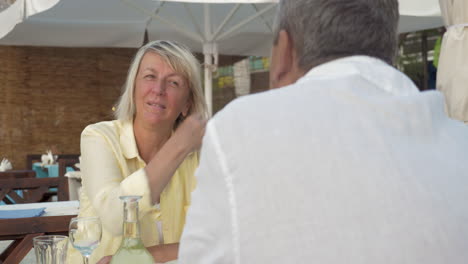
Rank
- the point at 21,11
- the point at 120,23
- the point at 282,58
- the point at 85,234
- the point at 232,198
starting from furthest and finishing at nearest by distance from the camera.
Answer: the point at 120,23
the point at 21,11
the point at 85,234
the point at 282,58
the point at 232,198

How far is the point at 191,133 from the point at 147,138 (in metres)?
0.54

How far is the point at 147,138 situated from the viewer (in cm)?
236

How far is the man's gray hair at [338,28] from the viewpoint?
1.03 meters

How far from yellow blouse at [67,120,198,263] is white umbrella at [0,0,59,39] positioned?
7.85 feet

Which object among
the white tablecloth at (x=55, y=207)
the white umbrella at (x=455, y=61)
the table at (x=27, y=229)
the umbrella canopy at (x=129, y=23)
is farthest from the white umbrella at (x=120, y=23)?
the table at (x=27, y=229)

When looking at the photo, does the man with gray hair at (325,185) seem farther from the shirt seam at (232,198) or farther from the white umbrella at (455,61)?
the white umbrella at (455,61)

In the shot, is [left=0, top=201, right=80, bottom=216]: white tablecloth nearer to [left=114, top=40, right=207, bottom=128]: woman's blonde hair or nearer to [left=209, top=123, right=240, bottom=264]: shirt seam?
[left=114, top=40, right=207, bottom=128]: woman's blonde hair

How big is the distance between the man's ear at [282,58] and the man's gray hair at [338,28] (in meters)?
0.02

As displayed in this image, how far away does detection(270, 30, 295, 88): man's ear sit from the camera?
1094 millimetres

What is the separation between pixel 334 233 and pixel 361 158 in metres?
0.12

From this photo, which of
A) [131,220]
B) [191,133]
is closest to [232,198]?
[131,220]

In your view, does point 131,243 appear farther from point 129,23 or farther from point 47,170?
point 47,170

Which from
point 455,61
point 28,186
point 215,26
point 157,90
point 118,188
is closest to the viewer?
point 118,188

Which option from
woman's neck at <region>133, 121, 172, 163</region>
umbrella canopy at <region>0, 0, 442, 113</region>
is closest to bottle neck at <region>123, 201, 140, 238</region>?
Result: woman's neck at <region>133, 121, 172, 163</region>
